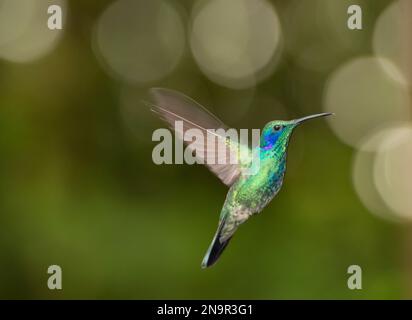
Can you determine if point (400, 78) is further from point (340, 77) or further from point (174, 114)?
point (174, 114)

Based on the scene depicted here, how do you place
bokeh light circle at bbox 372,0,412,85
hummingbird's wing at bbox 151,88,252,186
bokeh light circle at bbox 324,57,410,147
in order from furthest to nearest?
bokeh light circle at bbox 324,57,410,147 < bokeh light circle at bbox 372,0,412,85 < hummingbird's wing at bbox 151,88,252,186

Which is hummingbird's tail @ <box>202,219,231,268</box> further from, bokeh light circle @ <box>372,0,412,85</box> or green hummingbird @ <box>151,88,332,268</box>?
bokeh light circle @ <box>372,0,412,85</box>

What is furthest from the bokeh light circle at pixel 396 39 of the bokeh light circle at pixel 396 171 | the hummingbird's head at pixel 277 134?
the hummingbird's head at pixel 277 134

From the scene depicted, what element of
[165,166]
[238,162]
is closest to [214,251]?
[238,162]

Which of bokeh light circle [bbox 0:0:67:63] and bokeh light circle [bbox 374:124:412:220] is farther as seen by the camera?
bokeh light circle [bbox 0:0:67:63]

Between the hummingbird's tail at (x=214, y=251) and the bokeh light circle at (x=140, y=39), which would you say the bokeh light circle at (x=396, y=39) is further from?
the hummingbird's tail at (x=214, y=251)

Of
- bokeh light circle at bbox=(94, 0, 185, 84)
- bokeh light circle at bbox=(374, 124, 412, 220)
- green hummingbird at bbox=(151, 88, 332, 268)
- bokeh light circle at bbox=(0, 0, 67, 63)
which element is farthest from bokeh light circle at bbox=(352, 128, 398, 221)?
bokeh light circle at bbox=(0, 0, 67, 63)

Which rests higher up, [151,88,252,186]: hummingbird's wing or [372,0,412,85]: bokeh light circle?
[372,0,412,85]: bokeh light circle
